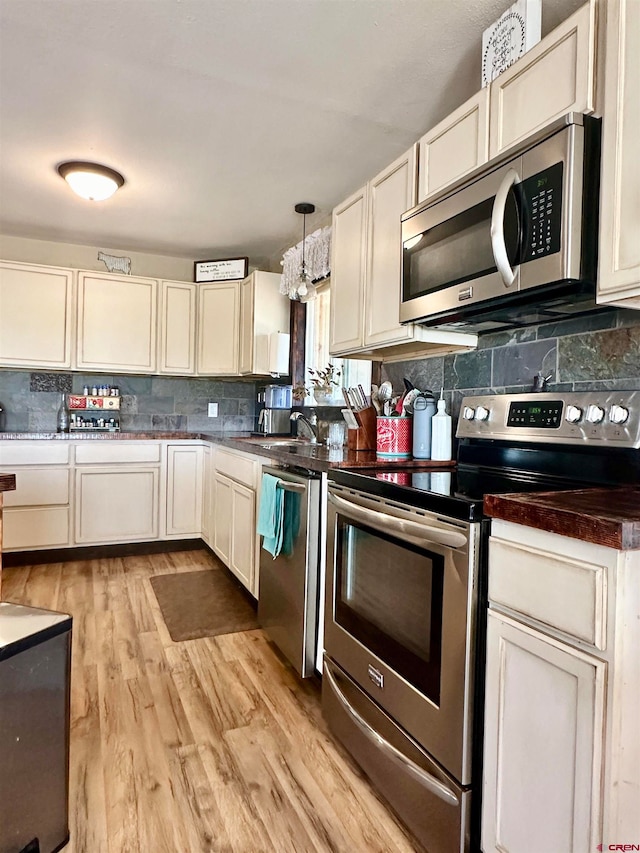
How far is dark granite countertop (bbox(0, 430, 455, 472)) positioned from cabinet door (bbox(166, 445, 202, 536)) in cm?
12

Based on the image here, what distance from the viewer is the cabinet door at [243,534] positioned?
265 centimetres

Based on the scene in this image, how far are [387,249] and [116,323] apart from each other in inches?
103

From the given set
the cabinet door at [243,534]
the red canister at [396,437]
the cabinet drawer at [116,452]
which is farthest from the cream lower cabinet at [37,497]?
the red canister at [396,437]

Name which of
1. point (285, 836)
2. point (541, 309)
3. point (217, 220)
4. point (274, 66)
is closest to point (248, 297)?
point (217, 220)

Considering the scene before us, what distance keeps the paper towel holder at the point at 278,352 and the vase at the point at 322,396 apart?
0.49m

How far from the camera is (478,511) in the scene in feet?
3.64

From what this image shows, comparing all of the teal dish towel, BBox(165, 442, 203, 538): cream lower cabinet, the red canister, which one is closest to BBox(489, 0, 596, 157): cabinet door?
the red canister

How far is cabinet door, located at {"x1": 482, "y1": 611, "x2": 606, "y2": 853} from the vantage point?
0.88 metres

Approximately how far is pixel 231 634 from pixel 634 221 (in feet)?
7.46

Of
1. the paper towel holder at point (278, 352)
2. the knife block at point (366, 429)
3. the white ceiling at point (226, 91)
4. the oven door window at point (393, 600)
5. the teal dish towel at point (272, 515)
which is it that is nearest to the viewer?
the oven door window at point (393, 600)

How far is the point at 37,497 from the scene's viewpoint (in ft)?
11.4

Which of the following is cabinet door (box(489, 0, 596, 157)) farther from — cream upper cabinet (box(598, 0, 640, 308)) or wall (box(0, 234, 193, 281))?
wall (box(0, 234, 193, 281))

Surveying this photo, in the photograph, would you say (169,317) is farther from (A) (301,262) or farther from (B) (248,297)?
(A) (301,262)

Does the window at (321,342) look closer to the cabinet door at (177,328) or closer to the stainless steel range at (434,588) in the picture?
the cabinet door at (177,328)
